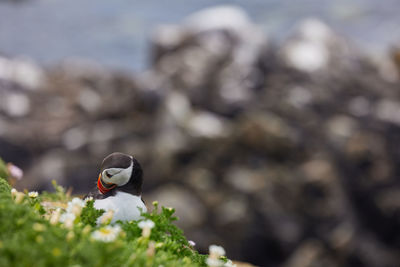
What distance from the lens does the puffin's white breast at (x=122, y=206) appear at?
3131 millimetres

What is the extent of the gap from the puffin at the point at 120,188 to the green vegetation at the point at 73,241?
127 millimetres

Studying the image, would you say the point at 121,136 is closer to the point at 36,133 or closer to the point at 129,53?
the point at 36,133

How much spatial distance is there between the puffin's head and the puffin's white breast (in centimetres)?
6

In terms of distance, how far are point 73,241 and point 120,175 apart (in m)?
0.86

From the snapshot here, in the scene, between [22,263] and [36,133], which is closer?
[22,263]

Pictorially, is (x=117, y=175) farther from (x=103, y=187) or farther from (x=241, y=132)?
(x=241, y=132)

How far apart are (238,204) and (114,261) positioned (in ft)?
37.4

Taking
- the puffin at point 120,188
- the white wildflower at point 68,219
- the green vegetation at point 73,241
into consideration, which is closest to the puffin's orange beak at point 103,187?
the puffin at point 120,188

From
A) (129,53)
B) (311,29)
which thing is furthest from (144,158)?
(129,53)

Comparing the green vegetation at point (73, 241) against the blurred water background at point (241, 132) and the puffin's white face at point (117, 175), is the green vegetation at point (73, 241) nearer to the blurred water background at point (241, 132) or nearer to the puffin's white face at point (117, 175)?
the puffin's white face at point (117, 175)

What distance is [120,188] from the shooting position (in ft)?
10.6

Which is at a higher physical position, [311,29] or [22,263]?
[311,29]

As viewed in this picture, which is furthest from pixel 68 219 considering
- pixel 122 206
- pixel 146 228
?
pixel 122 206

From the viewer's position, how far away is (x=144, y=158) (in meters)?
15.7
